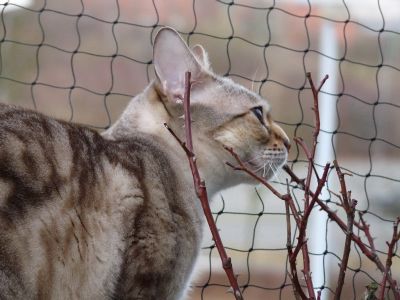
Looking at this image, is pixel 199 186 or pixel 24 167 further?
pixel 24 167

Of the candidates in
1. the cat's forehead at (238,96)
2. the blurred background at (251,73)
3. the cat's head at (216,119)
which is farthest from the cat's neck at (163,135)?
the blurred background at (251,73)

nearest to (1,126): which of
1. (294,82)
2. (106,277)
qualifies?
(106,277)

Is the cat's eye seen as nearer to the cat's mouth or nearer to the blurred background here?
the cat's mouth

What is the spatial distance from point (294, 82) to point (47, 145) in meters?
2.91

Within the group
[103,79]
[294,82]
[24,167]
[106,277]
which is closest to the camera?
[24,167]

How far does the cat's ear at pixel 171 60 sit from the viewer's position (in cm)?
177

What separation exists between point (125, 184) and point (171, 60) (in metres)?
0.33

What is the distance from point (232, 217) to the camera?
4.62 m

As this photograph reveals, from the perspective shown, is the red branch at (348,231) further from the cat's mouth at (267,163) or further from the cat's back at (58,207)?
the cat's mouth at (267,163)

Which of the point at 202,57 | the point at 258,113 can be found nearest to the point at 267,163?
the point at 258,113

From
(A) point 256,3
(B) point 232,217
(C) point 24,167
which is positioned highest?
(C) point 24,167

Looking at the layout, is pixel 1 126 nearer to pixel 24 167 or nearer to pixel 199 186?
pixel 24 167

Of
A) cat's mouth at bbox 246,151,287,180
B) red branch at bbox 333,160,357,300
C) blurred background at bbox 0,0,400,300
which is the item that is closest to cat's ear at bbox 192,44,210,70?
cat's mouth at bbox 246,151,287,180

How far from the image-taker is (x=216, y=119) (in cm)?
185
